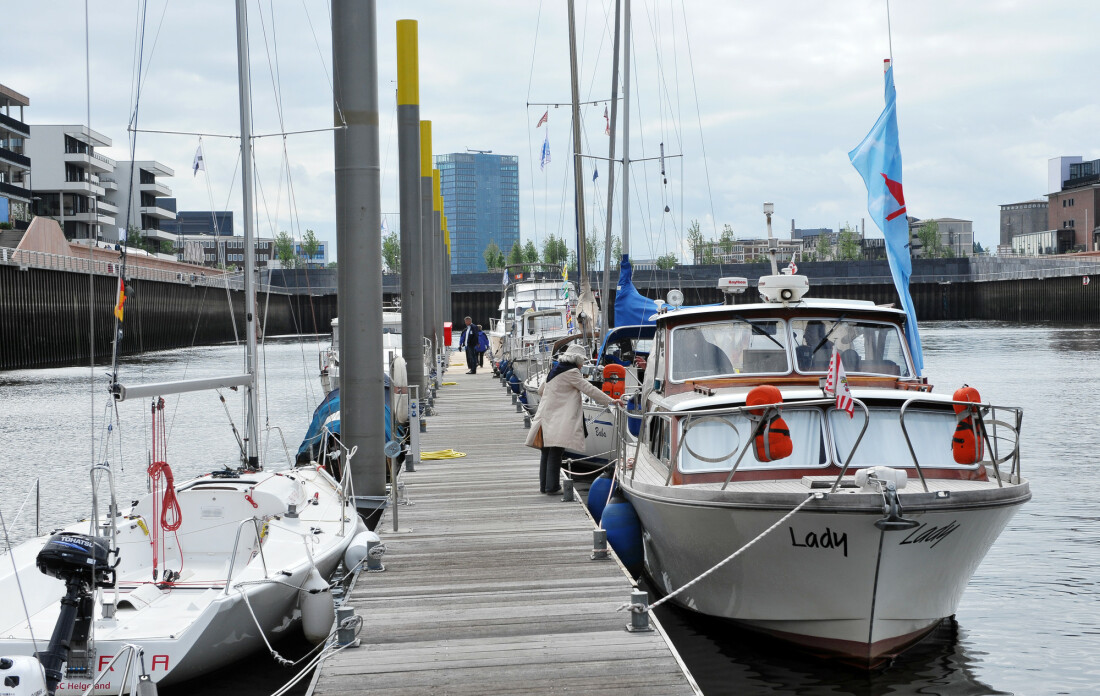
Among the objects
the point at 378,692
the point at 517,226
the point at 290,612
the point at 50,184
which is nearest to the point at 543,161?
the point at 290,612

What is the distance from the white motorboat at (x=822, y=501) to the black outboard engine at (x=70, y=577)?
158 inches

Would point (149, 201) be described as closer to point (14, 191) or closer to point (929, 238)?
point (14, 191)

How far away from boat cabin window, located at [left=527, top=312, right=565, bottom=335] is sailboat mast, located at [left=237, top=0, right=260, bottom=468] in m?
19.4

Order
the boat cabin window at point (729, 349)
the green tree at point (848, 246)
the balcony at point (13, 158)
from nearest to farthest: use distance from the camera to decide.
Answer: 1. the boat cabin window at point (729, 349)
2. the balcony at point (13, 158)
3. the green tree at point (848, 246)

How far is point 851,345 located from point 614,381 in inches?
166

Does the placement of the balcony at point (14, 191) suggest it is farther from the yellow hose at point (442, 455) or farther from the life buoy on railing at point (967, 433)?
the life buoy on railing at point (967, 433)

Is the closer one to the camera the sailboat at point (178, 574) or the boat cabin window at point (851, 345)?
the sailboat at point (178, 574)

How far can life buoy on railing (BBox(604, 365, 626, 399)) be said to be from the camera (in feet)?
46.2

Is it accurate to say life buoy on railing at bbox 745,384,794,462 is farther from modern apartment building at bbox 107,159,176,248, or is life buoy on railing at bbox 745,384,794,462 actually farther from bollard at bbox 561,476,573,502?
modern apartment building at bbox 107,159,176,248

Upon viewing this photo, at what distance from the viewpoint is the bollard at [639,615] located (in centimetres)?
758

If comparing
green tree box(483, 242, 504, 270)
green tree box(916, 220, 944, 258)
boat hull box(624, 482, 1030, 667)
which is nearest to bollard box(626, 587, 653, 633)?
boat hull box(624, 482, 1030, 667)

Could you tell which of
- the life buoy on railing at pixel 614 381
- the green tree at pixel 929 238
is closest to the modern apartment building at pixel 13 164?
the life buoy on railing at pixel 614 381

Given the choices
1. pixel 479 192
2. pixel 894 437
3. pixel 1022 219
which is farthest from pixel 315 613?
pixel 1022 219

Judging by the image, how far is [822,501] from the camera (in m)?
8.02
